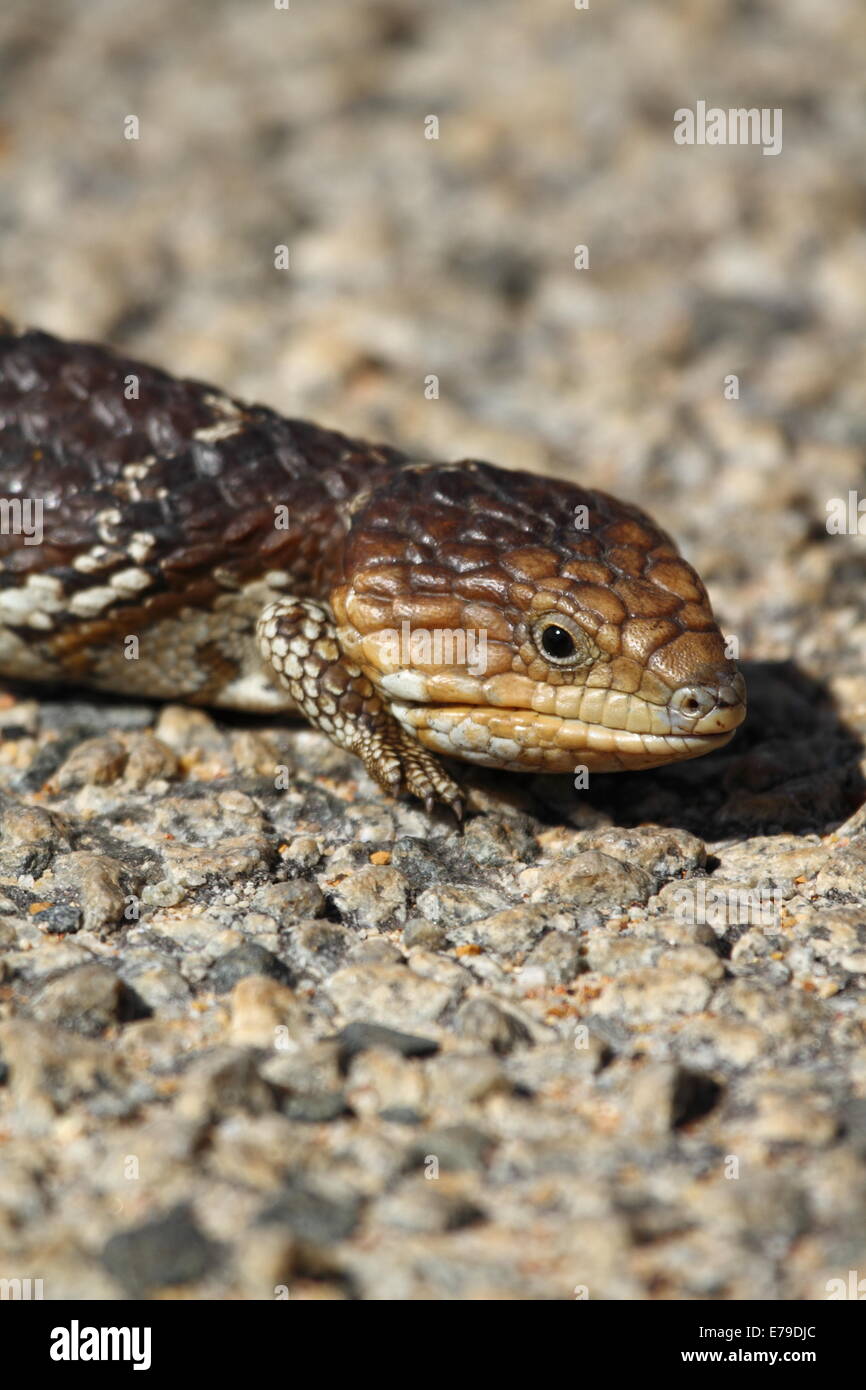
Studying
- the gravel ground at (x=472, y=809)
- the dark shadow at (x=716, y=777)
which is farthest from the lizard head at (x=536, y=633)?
the gravel ground at (x=472, y=809)

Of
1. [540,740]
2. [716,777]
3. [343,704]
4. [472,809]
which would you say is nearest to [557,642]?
[540,740]

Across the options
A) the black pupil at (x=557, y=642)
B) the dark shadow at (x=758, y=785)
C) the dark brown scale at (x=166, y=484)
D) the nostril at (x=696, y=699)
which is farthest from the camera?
the dark brown scale at (x=166, y=484)

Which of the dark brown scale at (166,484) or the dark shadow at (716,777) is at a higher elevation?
the dark brown scale at (166,484)

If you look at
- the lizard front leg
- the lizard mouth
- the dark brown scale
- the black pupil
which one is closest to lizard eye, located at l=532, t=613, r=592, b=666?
the black pupil

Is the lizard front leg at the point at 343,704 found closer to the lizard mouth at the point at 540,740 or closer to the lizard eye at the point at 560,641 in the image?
the lizard mouth at the point at 540,740

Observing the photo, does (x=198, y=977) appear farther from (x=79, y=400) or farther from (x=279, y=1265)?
(x=79, y=400)

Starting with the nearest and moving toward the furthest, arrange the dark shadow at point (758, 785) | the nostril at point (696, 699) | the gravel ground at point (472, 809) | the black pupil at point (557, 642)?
the gravel ground at point (472, 809), the nostril at point (696, 699), the black pupil at point (557, 642), the dark shadow at point (758, 785)

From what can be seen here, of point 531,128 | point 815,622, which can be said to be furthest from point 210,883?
point 531,128
